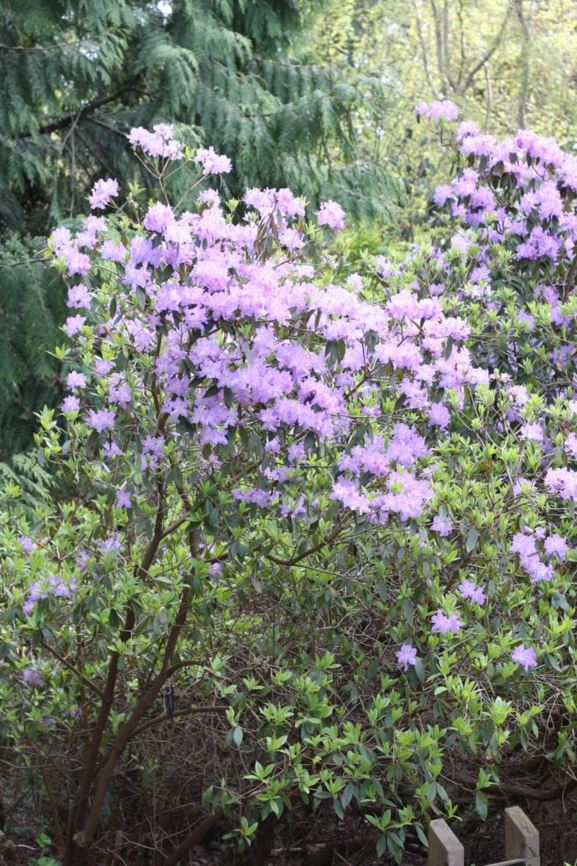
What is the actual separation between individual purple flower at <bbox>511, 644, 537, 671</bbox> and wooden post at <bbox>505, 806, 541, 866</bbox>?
337mm

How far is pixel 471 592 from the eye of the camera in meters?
2.89

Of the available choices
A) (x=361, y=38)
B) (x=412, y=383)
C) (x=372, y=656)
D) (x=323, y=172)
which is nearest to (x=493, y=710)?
(x=372, y=656)

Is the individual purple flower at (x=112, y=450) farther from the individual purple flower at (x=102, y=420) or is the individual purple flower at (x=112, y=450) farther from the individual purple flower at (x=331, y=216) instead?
the individual purple flower at (x=331, y=216)

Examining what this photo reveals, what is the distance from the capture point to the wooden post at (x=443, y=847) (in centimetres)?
252

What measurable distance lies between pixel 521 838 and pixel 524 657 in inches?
16.1

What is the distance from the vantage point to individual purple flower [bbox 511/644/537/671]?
276 centimetres

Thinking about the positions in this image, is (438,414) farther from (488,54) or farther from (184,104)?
(488,54)

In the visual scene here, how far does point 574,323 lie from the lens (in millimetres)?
3850

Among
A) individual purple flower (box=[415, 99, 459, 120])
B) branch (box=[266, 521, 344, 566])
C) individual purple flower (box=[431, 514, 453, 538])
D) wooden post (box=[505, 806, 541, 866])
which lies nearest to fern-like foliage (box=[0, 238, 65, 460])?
individual purple flower (box=[415, 99, 459, 120])

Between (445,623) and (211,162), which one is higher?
(211,162)

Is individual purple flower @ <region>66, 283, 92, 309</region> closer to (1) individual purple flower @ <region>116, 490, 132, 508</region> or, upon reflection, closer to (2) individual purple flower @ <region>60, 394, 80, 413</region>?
(2) individual purple flower @ <region>60, 394, 80, 413</region>

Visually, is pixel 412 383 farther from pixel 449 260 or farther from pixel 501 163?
pixel 501 163

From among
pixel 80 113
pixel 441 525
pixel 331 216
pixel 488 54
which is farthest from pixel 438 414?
pixel 488 54

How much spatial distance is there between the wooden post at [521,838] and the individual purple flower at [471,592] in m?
0.50
